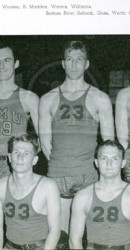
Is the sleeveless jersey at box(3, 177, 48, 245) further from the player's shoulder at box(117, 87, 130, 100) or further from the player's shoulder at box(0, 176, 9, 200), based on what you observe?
the player's shoulder at box(117, 87, 130, 100)

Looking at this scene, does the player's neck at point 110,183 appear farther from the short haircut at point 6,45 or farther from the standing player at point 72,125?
the short haircut at point 6,45

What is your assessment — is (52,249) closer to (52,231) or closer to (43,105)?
(52,231)

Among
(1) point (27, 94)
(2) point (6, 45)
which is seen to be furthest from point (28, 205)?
(2) point (6, 45)

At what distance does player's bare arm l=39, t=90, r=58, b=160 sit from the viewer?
949mm

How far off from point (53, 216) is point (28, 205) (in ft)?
0.22

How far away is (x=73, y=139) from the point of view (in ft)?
3.05

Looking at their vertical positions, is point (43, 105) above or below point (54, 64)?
below

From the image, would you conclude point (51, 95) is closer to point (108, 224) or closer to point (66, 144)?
point (66, 144)

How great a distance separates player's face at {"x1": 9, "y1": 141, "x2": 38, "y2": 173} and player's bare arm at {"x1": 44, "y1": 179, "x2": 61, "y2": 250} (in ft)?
0.25

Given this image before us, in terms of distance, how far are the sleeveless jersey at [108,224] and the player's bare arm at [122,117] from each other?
0.14 meters
